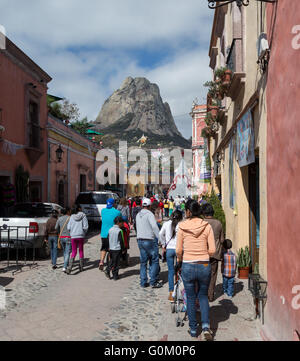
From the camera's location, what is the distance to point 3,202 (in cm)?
1277

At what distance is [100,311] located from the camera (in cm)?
572

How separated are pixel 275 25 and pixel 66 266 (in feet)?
22.2

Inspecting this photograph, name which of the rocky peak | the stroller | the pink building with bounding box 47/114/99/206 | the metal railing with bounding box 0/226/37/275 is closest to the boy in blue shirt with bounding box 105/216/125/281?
the stroller

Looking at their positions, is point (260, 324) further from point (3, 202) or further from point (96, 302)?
point (3, 202)

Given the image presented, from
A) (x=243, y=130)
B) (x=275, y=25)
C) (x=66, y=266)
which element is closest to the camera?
(x=275, y=25)

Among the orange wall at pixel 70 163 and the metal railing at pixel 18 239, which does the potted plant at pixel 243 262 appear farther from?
the orange wall at pixel 70 163

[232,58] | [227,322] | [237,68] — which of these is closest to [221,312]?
[227,322]

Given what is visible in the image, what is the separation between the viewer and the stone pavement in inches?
187

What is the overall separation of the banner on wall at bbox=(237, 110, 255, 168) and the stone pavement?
2.58 metres

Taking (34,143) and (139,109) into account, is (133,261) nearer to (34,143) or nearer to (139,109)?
(34,143)

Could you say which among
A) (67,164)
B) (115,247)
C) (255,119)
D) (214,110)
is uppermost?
(214,110)

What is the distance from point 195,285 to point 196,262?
0.36 meters
